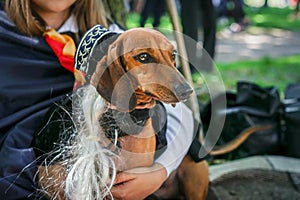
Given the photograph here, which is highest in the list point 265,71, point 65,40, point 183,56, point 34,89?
point 65,40

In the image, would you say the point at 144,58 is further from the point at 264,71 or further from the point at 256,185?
the point at 264,71

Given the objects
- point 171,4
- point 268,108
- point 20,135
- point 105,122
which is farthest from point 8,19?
point 268,108

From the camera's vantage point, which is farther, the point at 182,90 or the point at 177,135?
the point at 177,135

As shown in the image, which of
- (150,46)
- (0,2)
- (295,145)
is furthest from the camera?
(295,145)

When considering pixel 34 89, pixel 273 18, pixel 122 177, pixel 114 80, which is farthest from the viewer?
pixel 273 18

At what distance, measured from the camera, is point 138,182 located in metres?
1.58

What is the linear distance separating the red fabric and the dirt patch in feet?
3.36

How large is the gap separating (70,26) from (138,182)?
0.71 metres

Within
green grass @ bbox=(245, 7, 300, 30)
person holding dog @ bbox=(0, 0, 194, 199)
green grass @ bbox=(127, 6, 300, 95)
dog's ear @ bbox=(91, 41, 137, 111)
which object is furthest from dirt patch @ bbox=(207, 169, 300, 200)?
green grass @ bbox=(245, 7, 300, 30)

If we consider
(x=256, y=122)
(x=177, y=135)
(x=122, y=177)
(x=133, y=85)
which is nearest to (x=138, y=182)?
(x=122, y=177)

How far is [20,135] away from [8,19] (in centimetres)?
48

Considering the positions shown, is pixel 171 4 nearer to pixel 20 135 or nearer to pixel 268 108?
pixel 268 108

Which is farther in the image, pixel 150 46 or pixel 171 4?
pixel 171 4

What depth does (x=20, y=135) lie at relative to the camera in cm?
165
